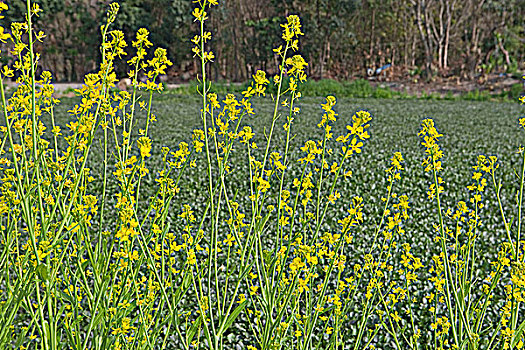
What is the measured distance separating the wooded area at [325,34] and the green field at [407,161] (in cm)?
A: 783

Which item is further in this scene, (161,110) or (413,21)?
(413,21)

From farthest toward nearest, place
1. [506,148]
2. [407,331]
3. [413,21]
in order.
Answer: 1. [413,21]
2. [506,148]
3. [407,331]

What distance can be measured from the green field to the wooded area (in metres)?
7.83

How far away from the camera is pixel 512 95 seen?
1377 centimetres

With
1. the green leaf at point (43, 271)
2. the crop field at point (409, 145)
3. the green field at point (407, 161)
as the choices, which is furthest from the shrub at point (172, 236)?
the crop field at point (409, 145)

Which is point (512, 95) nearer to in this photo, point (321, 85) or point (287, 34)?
point (321, 85)

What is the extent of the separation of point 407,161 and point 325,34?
507 inches

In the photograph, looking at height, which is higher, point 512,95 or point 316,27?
point 316,27

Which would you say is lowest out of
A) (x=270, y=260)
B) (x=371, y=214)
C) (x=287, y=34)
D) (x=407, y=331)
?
(x=407, y=331)

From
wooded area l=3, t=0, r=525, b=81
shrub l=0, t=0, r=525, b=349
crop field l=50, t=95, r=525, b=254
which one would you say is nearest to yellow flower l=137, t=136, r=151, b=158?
shrub l=0, t=0, r=525, b=349

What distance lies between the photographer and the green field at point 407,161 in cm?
385

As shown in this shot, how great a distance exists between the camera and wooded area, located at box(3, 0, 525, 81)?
1747cm

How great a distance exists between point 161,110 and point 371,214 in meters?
6.46

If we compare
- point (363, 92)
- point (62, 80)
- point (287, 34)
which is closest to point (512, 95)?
point (363, 92)
